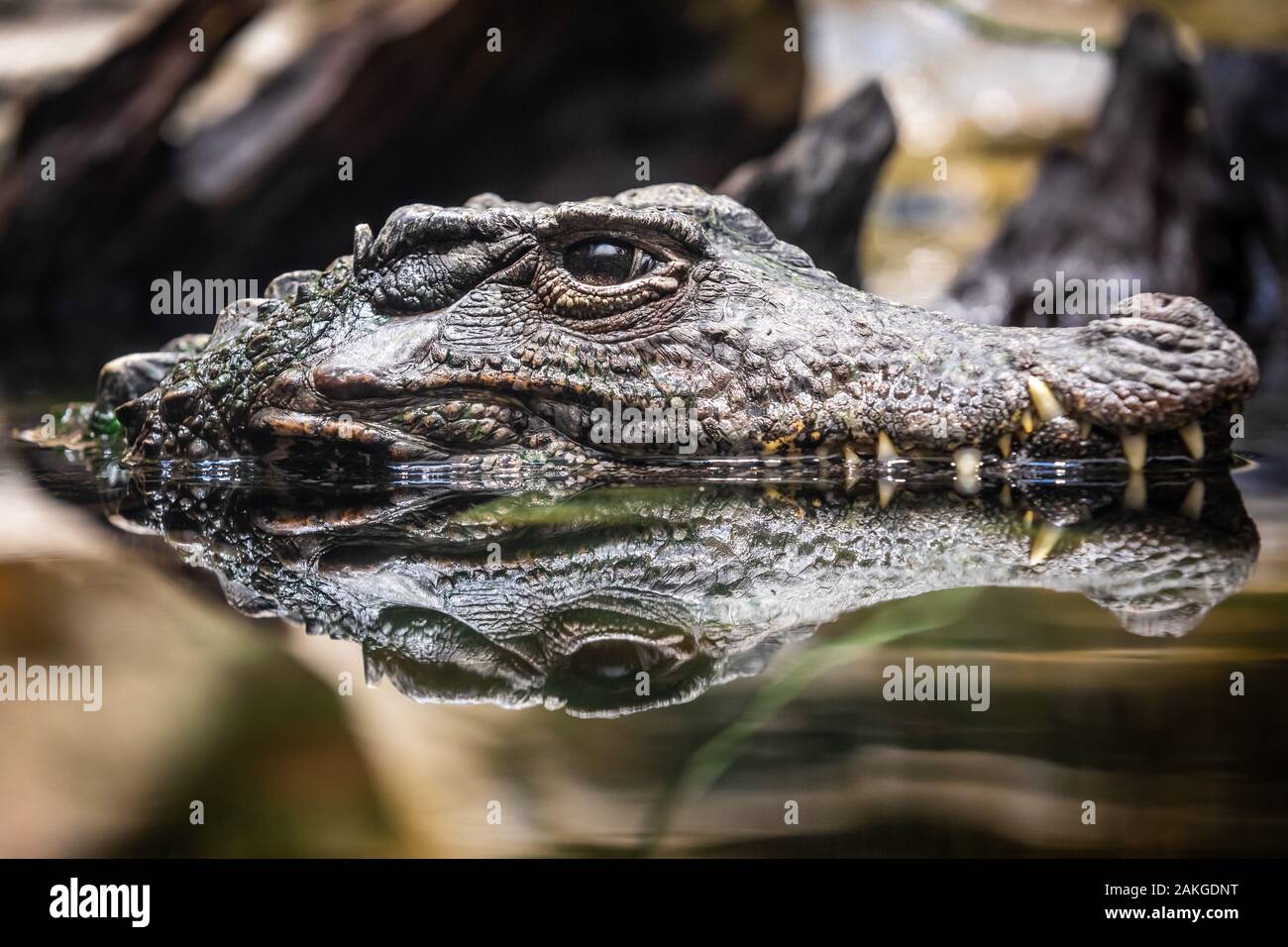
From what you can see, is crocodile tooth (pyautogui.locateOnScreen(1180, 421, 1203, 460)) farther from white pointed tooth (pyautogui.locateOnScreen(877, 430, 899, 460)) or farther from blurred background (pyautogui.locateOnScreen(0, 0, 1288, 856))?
white pointed tooth (pyautogui.locateOnScreen(877, 430, 899, 460))

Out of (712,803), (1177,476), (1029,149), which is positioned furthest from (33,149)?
(1029,149)
